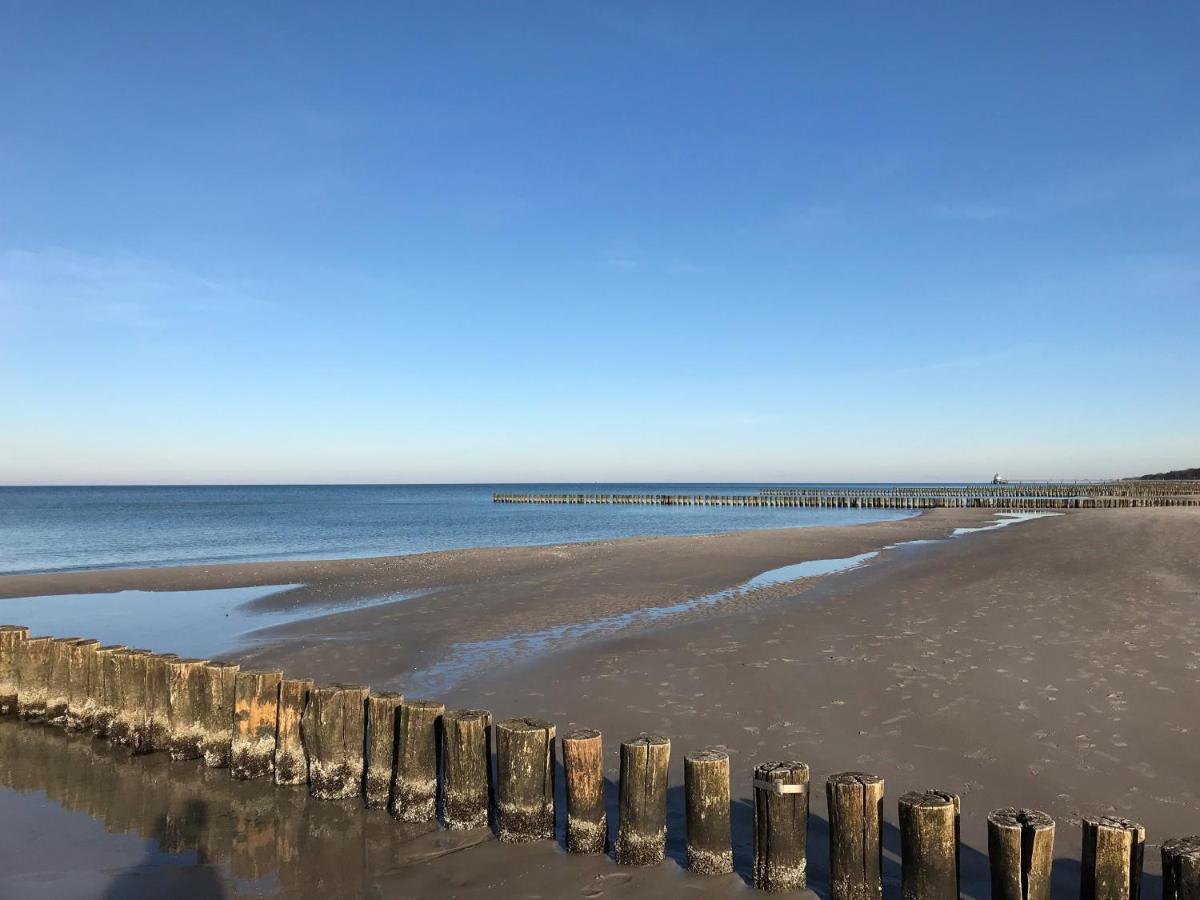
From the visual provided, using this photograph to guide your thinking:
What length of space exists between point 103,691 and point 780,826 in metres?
6.95

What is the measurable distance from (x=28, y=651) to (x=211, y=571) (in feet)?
57.6

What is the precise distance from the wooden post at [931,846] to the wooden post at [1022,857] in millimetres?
226

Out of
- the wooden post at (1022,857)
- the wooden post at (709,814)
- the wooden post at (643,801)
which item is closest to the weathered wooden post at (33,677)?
the wooden post at (643,801)

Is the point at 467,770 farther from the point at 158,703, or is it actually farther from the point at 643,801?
the point at 158,703

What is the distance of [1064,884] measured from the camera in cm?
484

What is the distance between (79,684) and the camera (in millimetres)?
8094

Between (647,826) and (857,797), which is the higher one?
(857,797)

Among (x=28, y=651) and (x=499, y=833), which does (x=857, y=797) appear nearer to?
(x=499, y=833)

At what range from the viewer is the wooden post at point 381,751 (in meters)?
6.11

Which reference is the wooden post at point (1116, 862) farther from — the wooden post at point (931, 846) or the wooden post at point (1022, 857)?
the wooden post at point (931, 846)

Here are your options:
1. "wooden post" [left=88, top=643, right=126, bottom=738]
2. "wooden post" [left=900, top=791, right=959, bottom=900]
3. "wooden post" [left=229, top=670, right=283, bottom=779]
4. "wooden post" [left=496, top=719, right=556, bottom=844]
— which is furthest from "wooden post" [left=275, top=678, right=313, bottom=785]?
"wooden post" [left=900, top=791, right=959, bottom=900]

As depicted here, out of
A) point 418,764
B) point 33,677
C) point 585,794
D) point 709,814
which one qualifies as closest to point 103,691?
point 33,677

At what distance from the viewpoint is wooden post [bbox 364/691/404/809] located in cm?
611

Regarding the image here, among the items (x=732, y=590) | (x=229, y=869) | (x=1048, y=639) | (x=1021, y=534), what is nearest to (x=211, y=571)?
(x=732, y=590)
